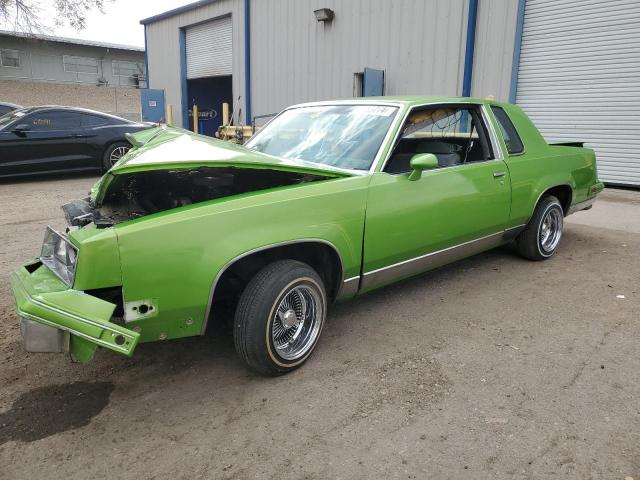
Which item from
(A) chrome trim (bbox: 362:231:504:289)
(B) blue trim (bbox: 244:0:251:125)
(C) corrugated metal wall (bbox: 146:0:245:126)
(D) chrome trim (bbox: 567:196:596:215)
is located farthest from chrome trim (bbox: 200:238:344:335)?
(C) corrugated metal wall (bbox: 146:0:245:126)

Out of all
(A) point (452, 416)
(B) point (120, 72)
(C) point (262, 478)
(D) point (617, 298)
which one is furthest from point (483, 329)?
(B) point (120, 72)

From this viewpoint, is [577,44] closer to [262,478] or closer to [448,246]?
[448,246]

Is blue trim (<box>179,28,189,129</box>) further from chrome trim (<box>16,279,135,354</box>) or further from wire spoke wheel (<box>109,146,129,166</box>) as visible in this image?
chrome trim (<box>16,279,135,354</box>)

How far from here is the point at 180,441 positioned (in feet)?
7.36

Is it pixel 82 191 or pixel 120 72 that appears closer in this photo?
pixel 82 191

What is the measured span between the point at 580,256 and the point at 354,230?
324 centimetres

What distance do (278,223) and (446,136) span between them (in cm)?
227

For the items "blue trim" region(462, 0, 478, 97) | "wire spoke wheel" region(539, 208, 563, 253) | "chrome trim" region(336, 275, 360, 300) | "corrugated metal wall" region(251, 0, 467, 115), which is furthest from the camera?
"corrugated metal wall" region(251, 0, 467, 115)

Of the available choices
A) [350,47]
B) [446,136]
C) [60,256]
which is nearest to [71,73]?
[350,47]

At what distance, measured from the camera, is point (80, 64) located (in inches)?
1161

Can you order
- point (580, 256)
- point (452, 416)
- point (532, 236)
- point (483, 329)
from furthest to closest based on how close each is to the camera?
point (580, 256) → point (532, 236) → point (483, 329) → point (452, 416)

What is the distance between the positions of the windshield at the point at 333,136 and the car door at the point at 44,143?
661 cm

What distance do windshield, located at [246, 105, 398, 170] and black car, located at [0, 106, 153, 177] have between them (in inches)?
260

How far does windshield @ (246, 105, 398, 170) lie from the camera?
10.9 ft
